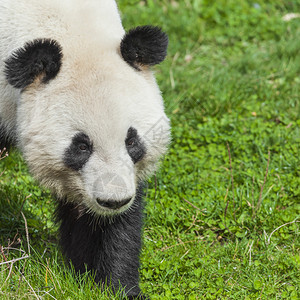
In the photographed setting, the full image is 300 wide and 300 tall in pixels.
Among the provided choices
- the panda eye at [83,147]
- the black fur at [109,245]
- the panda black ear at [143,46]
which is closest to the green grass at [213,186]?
the black fur at [109,245]

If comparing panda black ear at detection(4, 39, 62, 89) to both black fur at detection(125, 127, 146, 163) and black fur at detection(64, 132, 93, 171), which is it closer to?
black fur at detection(64, 132, 93, 171)

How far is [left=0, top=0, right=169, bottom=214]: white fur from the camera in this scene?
323 cm

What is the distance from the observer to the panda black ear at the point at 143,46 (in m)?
3.40

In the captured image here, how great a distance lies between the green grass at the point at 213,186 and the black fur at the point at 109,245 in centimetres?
15

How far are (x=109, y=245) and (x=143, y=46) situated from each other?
1.35 metres

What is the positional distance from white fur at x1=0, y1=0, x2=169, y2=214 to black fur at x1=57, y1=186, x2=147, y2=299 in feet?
1.10

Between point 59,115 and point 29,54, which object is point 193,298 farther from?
point 29,54

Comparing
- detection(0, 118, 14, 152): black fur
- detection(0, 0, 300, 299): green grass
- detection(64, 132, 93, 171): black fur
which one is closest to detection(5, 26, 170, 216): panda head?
detection(64, 132, 93, 171): black fur

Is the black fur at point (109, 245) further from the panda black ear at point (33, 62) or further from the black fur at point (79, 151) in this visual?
the panda black ear at point (33, 62)

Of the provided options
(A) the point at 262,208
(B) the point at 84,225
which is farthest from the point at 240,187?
(B) the point at 84,225

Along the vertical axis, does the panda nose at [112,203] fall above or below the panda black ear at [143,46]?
below

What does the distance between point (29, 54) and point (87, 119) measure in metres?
0.49

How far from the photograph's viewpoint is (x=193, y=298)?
3828mm

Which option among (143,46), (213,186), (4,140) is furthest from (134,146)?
(213,186)
